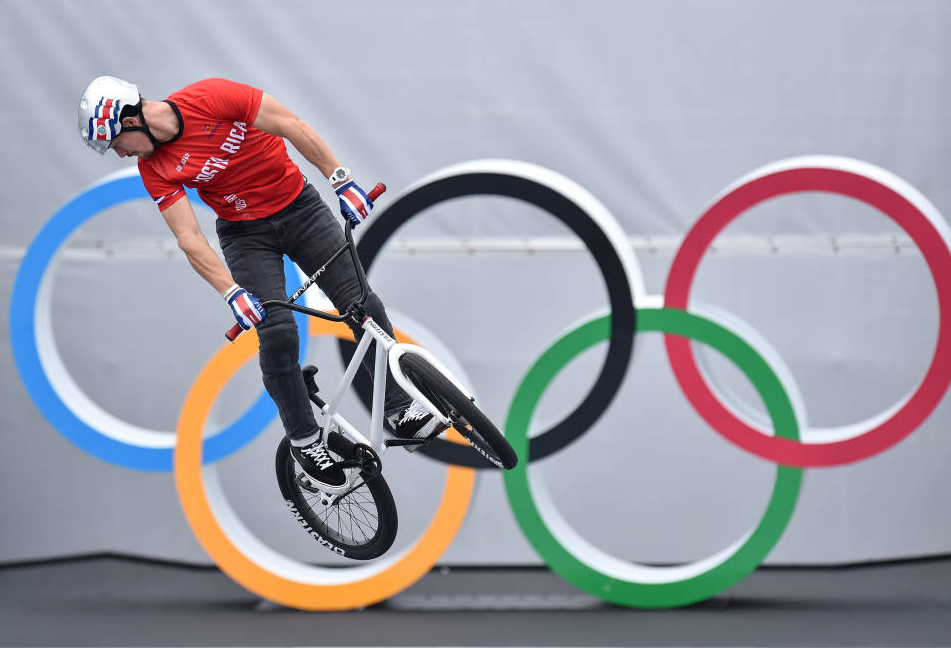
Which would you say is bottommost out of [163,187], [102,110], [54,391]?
[54,391]

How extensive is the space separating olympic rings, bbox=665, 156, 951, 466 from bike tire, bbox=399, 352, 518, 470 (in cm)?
234

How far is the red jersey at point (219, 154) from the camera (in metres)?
3.72

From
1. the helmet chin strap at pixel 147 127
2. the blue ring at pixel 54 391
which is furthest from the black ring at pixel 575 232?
the helmet chin strap at pixel 147 127

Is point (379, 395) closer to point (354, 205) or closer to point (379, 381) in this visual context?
point (379, 381)

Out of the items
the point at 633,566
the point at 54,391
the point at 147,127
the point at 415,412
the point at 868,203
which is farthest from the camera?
the point at 633,566

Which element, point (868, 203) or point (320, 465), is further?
point (868, 203)

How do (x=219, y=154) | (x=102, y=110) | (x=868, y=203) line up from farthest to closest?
(x=868, y=203) → (x=219, y=154) → (x=102, y=110)

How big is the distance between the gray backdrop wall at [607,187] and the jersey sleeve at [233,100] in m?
2.98

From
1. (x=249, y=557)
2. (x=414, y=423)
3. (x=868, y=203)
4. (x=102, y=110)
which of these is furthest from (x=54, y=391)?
(x=868, y=203)

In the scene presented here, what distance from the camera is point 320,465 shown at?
3973 mm

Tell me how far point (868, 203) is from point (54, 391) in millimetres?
4574

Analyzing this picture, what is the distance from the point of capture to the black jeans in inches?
154

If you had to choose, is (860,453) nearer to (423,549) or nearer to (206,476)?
(423,549)

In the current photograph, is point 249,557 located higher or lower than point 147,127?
lower
